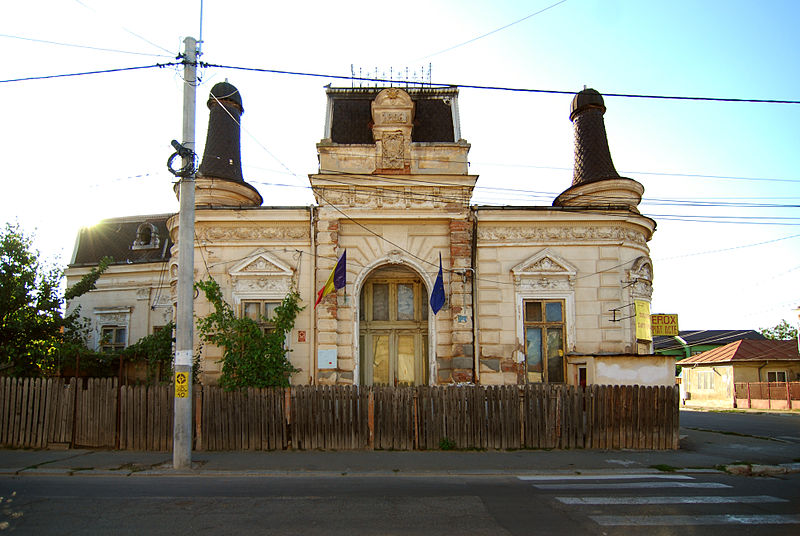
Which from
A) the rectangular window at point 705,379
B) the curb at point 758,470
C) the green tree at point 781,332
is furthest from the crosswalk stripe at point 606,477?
the green tree at point 781,332

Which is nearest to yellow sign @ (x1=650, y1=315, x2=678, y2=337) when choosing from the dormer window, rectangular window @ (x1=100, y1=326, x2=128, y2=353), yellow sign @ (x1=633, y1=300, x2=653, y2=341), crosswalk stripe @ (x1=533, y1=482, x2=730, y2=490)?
yellow sign @ (x1=633, y1=300, x2=653, y2=341)

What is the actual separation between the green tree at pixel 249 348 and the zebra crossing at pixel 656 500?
666 cm

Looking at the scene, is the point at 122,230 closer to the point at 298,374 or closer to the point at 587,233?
the point at 298,374

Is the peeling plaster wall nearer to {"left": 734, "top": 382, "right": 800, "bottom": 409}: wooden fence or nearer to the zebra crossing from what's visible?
the zebra crossing

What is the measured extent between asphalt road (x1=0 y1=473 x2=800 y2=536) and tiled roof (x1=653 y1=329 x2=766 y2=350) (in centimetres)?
4718

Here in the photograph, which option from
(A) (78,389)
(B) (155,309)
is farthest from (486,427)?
(B) (155,309)

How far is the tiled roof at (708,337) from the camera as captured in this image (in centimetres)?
5253

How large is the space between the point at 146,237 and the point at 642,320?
20.6 m

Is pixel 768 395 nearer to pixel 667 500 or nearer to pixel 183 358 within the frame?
pixel 667 500

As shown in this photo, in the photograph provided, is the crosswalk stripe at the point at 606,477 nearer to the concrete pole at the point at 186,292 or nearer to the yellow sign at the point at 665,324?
the concrete pole at the point at 186,292

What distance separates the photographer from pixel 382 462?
11484 mm

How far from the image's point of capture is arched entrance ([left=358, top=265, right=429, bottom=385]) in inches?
687

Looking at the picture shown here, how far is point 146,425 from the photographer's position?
42.4 feet

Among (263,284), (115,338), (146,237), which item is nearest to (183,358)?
(263,284)
